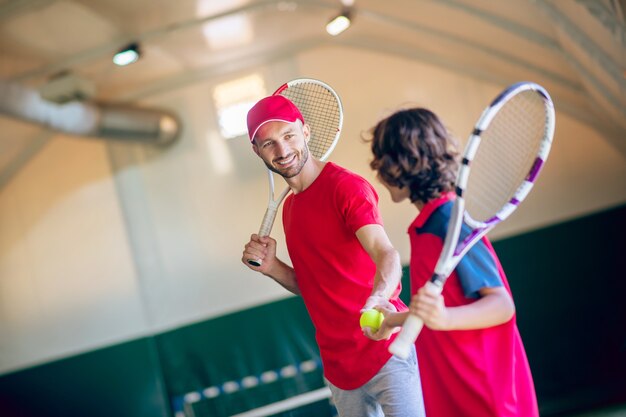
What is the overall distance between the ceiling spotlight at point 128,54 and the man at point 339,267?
12.3 ft

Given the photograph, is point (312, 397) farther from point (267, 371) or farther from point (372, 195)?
point (372, 195)

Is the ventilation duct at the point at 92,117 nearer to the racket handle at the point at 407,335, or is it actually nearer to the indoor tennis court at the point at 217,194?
the indoor tennis court at the point at 217,194

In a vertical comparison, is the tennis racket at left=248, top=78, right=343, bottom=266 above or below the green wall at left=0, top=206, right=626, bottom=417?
above

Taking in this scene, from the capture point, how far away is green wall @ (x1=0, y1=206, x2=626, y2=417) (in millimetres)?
6035

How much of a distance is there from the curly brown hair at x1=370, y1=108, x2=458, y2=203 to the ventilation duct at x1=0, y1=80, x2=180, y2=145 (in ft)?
13.1

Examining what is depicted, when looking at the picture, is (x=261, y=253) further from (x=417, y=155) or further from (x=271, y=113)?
(x=417, y=155)

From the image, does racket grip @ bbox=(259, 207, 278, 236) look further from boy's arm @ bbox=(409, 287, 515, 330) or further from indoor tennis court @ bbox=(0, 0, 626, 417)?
indoor tennis court @ bbox=(0, 0, 626, 417)

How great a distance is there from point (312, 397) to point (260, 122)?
432 cm

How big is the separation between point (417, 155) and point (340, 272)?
0.55m

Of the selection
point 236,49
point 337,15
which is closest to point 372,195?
point 337,15

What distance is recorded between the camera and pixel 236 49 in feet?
22.6

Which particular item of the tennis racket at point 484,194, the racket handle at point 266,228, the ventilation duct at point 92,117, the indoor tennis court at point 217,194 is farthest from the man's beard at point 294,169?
the ventilation duct at point 92,117

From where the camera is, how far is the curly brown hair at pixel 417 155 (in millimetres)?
2018

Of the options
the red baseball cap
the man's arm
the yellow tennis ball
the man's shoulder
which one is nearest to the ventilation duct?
the red baseball cap
